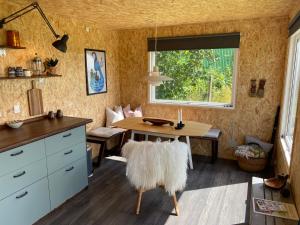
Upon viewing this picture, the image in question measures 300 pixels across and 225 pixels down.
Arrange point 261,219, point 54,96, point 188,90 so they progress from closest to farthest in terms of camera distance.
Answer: point 261,219 < point 54,96 < point 188,90

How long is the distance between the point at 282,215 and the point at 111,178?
2343mm

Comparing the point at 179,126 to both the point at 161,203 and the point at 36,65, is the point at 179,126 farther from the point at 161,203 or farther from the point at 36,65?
the point at 36,65

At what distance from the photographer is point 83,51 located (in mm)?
3895

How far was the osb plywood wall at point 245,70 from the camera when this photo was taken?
12.1 ft

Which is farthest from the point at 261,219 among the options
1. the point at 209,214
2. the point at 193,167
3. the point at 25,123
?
the point at 25,123

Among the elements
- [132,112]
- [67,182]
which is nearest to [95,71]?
[132,112]

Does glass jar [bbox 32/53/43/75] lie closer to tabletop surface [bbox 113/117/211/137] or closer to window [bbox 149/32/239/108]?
tabletop surface [bbox 113/117/211/137]

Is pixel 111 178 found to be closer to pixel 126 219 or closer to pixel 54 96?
pixel 126 219

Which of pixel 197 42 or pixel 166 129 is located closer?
pixel 166 129

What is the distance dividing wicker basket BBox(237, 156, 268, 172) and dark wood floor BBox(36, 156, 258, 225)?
0.39 ft

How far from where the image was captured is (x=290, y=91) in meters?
3.28

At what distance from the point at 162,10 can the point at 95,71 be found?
1.66 metres

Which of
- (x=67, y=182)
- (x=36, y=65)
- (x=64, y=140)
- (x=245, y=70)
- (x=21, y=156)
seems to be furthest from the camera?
(x=245, y=70)

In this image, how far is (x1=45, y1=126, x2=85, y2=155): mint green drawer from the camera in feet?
8.36
